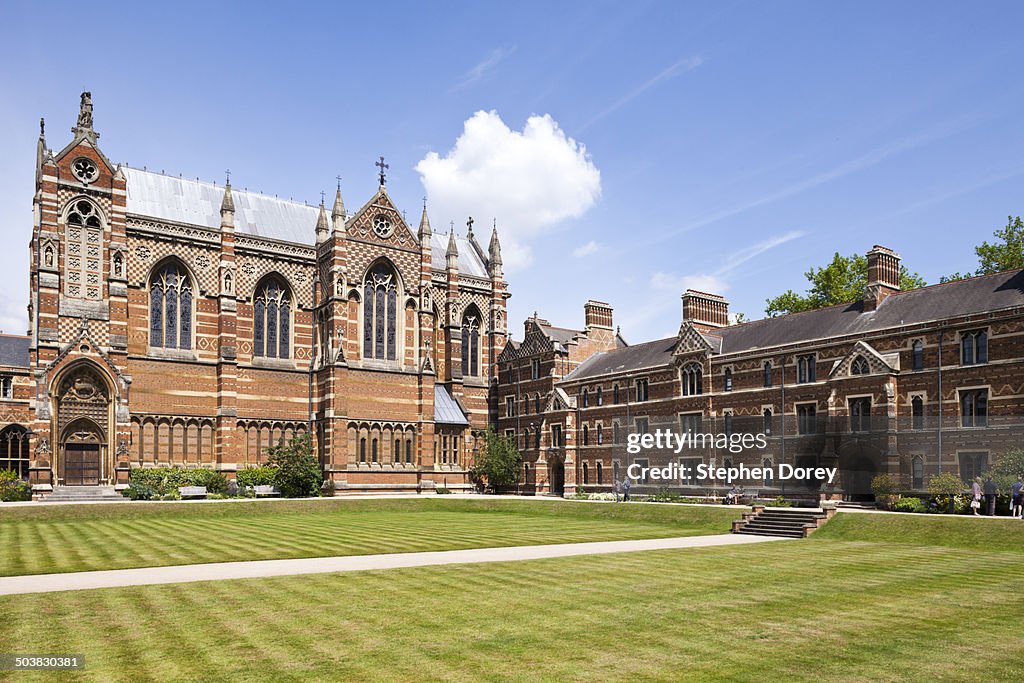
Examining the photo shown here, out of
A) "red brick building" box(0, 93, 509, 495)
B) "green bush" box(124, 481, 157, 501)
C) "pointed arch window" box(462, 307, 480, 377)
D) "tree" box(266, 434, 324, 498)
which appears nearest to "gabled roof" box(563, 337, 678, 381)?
"pointed arch window" box(462, 307, 480, 377)

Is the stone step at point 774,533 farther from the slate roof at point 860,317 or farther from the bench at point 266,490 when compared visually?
the bench at point 266,490

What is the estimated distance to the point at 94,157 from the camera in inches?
2180

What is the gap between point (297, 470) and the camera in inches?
2184

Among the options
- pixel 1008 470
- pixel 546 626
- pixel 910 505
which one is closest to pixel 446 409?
pixel 910 505

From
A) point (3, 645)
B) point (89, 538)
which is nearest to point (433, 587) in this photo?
point (3, 645)

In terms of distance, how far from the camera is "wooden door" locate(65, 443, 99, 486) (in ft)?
172

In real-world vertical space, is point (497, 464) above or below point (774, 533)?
above

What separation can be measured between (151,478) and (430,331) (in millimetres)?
22836

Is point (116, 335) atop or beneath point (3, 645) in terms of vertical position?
atop

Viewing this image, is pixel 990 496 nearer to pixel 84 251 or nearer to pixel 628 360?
pixel 628 360

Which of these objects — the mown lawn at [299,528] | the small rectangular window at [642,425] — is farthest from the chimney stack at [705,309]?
the mown lawn at [299,528]

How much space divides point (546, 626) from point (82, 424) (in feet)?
157

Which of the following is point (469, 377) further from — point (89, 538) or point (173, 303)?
point (89, 538)

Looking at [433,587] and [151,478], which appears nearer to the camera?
[433,587]
